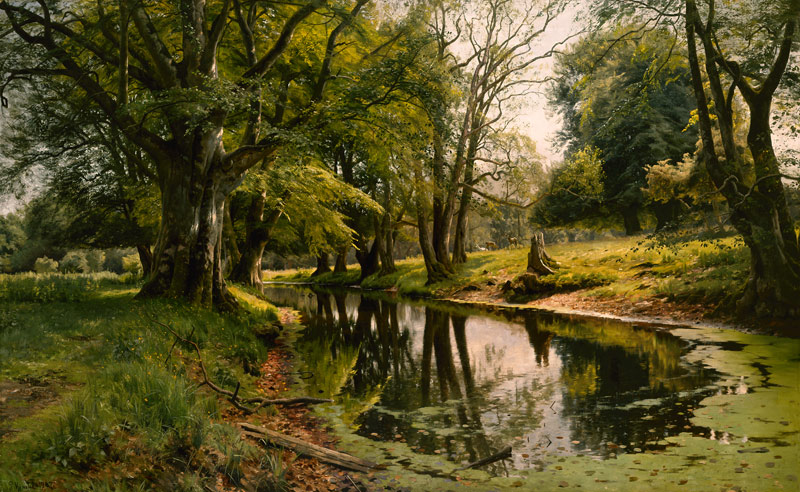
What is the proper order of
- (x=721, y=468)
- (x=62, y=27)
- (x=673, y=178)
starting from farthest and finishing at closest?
(x=673, y=178)
(x=62, y=27)
(x=721, y=468)

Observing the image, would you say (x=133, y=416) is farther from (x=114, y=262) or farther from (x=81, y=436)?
(x=114, y=262)

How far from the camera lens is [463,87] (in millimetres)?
24266

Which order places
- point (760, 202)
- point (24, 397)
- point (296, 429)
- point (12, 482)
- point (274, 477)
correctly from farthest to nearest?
point (760, 202), point (296, 429), point (24, 397), point (274, 477), point (12, 482)

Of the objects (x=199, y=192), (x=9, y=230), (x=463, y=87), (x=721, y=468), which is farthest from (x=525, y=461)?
(x=9, y=230)

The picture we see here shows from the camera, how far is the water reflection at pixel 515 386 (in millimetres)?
5965

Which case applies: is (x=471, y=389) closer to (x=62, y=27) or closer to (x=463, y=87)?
(x=62, y=27)

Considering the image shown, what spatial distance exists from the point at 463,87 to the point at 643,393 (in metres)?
19.2

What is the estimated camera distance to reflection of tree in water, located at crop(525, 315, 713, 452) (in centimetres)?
609

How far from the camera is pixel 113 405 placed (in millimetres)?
4945

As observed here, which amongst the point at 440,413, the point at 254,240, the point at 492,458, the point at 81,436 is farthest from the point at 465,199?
the point at 81,436

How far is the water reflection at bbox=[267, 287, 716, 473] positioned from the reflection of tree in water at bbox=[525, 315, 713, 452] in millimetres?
21

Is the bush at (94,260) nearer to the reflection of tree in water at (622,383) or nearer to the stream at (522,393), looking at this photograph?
the stream at (522,393)

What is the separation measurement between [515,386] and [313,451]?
167 inches

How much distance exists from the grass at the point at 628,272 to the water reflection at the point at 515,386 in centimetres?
267
